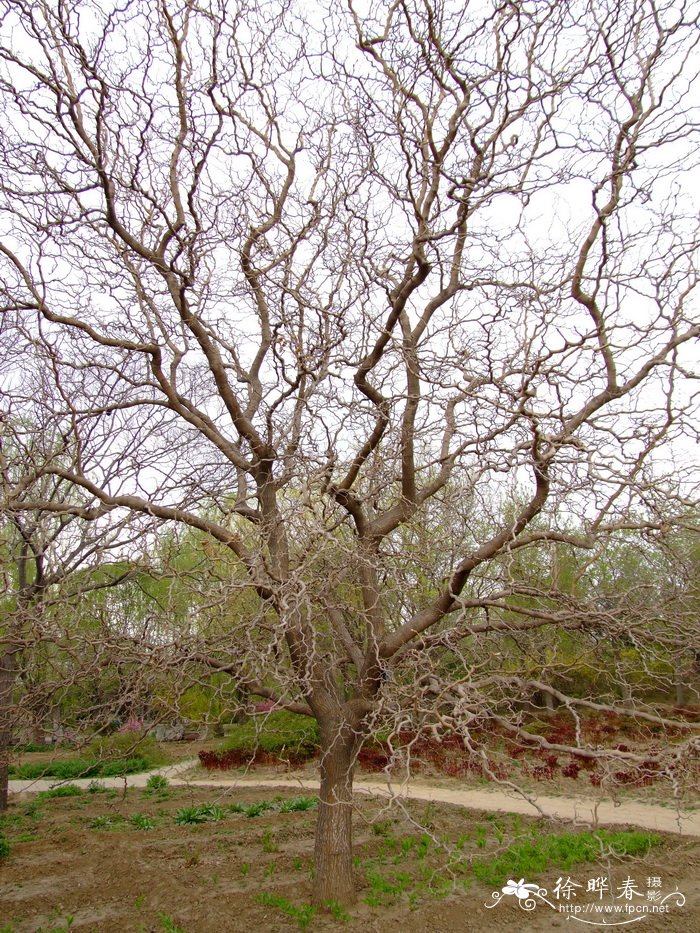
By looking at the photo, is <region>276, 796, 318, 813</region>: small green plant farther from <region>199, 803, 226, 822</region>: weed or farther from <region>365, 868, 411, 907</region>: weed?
<region>365, 868, 411, 907</region>: weed

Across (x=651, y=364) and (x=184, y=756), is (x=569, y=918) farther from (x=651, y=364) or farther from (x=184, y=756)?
(x=184, y=756)

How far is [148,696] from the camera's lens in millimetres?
5148

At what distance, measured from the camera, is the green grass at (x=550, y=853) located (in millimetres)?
6352

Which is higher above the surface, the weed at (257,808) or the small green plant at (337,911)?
the small green plant at (337,911)

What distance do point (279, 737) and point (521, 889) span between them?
830 cm

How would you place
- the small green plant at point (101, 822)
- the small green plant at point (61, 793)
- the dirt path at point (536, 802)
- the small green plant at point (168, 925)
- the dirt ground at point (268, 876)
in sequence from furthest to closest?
1. the small green plant at point (61, 793)
2. the small green plant at point (101, 822)
3. the dirt path at point (536, 802)
4. the dirt ground at point (268, 876)
5. the small green plant at point (168, 925)

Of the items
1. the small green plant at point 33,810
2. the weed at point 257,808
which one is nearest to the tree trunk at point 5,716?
the small green plant at point 33,810

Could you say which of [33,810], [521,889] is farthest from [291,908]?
[33,810]

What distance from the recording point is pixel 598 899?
5852 millimetres

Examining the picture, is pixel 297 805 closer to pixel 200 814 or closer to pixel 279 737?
pixel 200 814

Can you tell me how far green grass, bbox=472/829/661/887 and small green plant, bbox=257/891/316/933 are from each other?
1785mm

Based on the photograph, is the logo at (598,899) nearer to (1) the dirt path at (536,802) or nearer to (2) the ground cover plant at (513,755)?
(1) the dirt path at (536,802)

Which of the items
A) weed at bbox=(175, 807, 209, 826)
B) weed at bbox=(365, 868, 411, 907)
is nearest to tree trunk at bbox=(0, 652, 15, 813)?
weed at bbox=(175, 807, 209, 826)

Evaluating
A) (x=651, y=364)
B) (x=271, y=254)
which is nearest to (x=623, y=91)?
(x=651, y=364)
